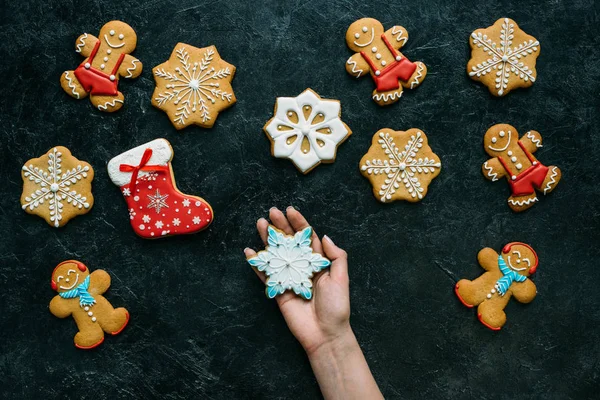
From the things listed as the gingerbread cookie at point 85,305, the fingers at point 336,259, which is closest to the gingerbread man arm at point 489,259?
the fingers at point 336,259

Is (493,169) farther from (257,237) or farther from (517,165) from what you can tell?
(257,237)

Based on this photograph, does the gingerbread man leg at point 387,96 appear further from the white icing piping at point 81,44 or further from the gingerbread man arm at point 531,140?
the white icing piping at point 81,44

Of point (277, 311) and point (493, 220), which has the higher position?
point (493, 220)

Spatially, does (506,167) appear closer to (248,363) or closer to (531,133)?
(531,133)

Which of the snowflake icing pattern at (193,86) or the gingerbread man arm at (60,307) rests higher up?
the snowflake icing pattern at (193,86)

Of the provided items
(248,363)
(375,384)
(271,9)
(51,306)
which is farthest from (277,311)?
(271,9)
